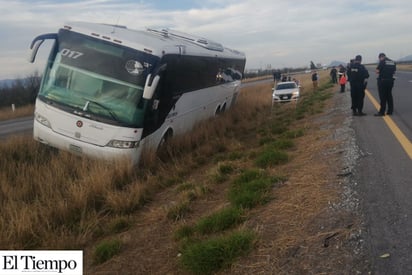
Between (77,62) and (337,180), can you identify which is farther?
(77,62)

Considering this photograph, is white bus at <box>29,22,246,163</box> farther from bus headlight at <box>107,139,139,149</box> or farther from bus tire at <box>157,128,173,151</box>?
bus tire at <box>157,128,173,151</box>

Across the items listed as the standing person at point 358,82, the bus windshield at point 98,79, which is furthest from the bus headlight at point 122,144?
the standing person at point 358,82

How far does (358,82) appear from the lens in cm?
1280

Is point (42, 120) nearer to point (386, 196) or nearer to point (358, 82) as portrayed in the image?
point (386, 196)

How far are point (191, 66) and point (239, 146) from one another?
2.85 meters

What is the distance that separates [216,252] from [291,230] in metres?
0.89

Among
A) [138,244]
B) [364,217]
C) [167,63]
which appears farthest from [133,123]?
[364,217]

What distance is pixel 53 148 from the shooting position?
988cm

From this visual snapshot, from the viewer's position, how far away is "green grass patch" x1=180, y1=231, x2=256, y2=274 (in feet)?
13.6

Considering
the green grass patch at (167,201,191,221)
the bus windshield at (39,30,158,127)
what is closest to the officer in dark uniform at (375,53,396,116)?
the bus windshield at (39,30,158,127)

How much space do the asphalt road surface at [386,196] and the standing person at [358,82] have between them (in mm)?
3370

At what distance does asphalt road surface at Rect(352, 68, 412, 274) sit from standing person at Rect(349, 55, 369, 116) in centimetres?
337

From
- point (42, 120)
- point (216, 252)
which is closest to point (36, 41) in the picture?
point (42, 120)

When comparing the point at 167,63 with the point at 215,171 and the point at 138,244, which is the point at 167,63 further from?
the point at 138,244
